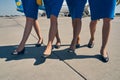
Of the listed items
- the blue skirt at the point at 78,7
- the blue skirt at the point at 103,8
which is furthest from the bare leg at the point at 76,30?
the blue skirt at the point at 103,8

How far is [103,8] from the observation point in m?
3.88

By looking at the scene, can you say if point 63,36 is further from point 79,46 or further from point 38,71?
point 38,71

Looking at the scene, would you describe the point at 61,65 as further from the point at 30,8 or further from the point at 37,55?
the point at 30,8

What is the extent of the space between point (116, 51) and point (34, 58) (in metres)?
1.33

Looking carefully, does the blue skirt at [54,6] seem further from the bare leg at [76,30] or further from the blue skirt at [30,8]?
the bare leg at [76,30]

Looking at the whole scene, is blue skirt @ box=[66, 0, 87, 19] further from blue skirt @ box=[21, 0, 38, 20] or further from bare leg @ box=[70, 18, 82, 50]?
blue skirt @ box=[21, 0, 38, 20]

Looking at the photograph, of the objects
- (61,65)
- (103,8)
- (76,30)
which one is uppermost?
(103,8)

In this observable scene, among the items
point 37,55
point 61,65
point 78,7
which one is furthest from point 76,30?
point 61,65

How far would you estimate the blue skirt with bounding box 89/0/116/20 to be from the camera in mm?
3826

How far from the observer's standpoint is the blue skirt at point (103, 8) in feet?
12.6

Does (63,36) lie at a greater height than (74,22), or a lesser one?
lesser

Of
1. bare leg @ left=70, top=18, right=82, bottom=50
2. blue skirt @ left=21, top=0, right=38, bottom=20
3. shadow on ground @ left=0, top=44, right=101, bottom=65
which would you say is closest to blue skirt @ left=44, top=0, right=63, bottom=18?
blue skirt @ left=21, top=0, right=38, bottom=20

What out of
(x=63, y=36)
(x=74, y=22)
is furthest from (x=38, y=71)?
(x=63, y=36)

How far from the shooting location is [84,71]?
133 inches
